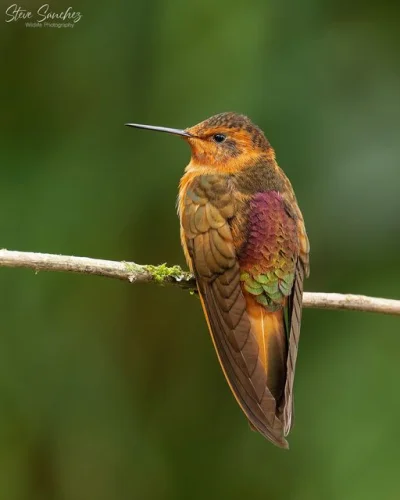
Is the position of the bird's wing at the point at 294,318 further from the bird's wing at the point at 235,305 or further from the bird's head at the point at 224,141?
the bird's head at the point at 224,141

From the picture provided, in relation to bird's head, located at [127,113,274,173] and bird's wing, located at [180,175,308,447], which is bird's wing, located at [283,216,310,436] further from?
bird's head, located at [127,113,274,173]

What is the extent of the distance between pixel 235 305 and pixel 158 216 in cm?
122

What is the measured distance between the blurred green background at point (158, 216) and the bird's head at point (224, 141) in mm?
292

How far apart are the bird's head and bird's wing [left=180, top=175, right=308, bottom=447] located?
22cm

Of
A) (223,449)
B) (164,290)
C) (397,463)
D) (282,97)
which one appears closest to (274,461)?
(223,449)

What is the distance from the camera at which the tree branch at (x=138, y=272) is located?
11.0ft

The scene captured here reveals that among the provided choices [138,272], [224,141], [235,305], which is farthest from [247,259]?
[224,141]

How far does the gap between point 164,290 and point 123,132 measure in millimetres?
871

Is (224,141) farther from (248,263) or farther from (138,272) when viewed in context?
(138,272)

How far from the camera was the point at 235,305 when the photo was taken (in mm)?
3607

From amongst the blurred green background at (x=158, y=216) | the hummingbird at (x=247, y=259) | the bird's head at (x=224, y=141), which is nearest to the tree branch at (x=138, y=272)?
the hummingbird at (x=247, y=259)

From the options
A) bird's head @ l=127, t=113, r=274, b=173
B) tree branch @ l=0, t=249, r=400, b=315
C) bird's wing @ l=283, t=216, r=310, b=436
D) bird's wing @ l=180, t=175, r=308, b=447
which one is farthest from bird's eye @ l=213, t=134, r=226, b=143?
tree branch @ l=0, t=249, r=400, b=315

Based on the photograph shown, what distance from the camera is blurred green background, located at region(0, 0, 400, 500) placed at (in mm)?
4430

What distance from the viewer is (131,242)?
4.73 meters
